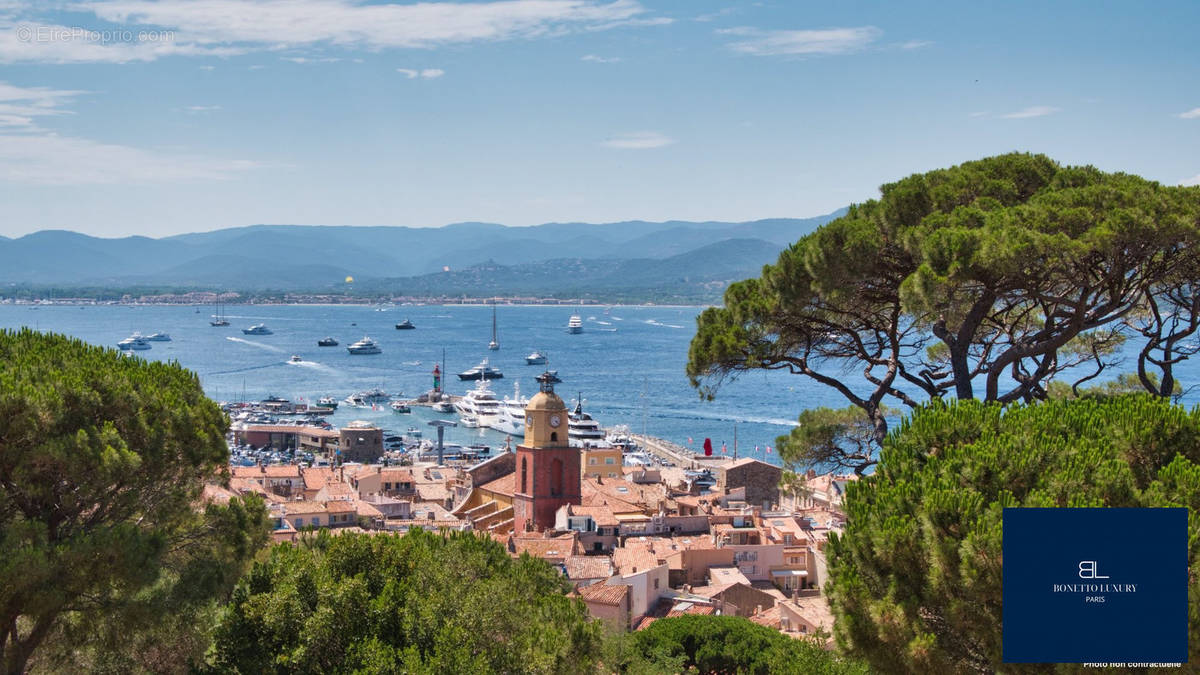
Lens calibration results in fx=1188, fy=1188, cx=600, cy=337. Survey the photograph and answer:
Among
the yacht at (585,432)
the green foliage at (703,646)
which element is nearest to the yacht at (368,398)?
the yacht at (585,432)

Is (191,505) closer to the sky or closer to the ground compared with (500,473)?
closer to the sky

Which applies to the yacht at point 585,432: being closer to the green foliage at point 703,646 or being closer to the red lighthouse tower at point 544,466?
the red lighthouse tower at point 544,466

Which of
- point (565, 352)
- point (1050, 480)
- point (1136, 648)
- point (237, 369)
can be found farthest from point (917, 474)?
point (565, 352)

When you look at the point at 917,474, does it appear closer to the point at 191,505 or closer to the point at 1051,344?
the point at 1051,344

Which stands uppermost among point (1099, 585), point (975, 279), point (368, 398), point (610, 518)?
point (975, 279)

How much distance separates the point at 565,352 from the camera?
138 m

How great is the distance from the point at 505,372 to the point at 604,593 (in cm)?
9183

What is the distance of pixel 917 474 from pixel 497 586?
4.64 metres

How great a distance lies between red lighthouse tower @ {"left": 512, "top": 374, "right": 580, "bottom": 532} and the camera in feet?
99.0

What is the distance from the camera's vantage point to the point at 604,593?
24.2 meters

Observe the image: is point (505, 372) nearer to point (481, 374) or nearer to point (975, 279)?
point (481, 374)

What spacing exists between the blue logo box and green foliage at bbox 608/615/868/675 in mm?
11374

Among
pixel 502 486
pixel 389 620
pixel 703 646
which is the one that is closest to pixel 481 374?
pixel 502 486

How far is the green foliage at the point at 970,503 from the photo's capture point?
7609 mm
